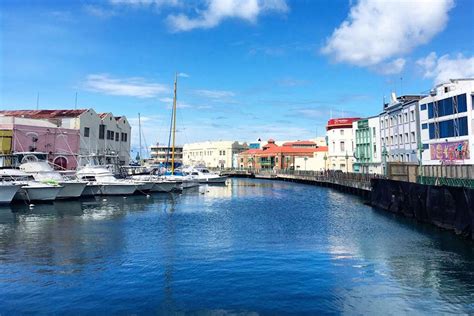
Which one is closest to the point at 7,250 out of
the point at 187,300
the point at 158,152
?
the point at 187,300

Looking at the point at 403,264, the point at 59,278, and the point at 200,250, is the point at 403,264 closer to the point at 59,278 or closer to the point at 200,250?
the point at 200,250

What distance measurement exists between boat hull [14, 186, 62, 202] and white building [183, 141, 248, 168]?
378 ft

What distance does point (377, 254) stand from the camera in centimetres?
2164

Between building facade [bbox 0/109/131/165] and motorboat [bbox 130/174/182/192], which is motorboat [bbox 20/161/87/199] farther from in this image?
building facade [bbox 0/109/131/165]

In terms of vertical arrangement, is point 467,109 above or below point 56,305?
above

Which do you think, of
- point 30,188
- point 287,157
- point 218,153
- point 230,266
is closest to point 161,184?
point 30,188

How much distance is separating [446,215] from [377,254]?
1066cm

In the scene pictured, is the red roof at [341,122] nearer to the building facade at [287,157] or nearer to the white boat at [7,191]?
the building facade at [287,157]

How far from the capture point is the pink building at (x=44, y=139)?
6384 centimetres

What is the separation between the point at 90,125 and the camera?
2982 inches

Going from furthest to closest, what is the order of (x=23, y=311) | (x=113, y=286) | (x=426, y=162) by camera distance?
(x=426, y=162) < (x=113, y=286) < (x=23, y=311)

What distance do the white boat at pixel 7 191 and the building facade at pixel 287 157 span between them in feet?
287

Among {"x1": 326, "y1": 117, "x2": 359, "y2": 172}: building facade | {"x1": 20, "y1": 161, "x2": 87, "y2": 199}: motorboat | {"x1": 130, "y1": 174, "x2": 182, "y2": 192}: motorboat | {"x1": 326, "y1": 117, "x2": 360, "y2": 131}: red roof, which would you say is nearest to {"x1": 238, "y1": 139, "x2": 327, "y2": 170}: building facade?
A: {"x1": 326, "y1": 117, "x2": 359, "y2": 172}: building facade

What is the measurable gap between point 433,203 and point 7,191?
4160 cm
